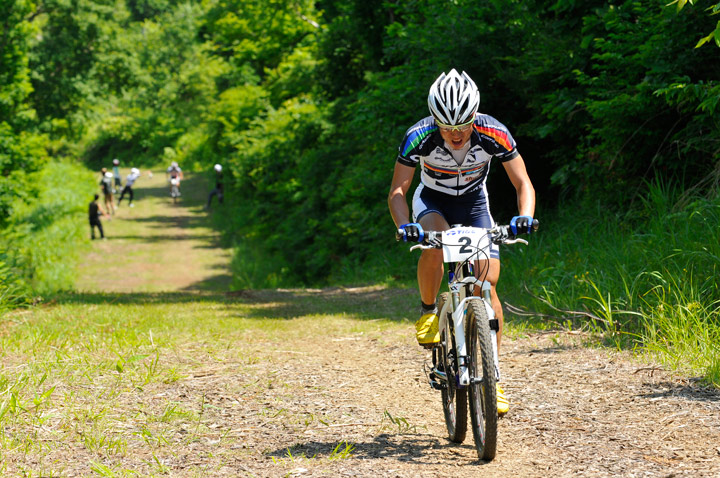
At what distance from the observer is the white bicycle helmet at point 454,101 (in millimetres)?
4695

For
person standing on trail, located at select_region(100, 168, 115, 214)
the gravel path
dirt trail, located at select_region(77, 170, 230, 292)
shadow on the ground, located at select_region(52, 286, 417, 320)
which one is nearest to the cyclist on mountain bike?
the gravel path

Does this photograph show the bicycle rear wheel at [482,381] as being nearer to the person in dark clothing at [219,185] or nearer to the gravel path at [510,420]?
the gravel path at [510,420]

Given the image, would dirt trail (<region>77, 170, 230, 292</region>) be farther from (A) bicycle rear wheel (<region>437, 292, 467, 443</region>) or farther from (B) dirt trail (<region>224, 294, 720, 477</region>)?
(A) bicycle rear wheel (<region>437, 292, 467, 443</region>)

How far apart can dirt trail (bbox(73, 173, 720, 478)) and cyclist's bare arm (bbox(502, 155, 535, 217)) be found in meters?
1.43

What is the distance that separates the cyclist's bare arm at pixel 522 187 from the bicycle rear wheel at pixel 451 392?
2.35ft

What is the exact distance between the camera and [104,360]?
6914 mm

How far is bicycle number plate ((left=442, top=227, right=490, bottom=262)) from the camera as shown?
4.55 meters

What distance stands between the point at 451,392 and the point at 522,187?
1.36m

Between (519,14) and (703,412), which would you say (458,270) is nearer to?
(703,412)

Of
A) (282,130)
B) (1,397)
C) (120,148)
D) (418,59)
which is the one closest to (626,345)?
(1,397)

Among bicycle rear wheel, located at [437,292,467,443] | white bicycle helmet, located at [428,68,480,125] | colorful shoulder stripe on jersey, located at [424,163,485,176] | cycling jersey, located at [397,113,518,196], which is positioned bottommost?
bicycle rear wheel, located at [437,292,467,443]

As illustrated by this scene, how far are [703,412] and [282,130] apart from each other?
24239 mm

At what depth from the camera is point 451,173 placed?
519 cm

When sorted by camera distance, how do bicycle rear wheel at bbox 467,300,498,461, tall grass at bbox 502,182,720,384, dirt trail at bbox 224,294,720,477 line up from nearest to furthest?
1. bicycle rear wheel at bbox 467,300,498,461
2. dirt trail at bbox 224,294,720,477
3. tall grass at bbox 502,182,720,384
